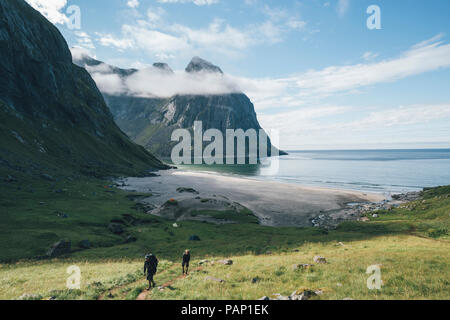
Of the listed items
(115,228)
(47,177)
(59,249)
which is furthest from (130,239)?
(47,177)

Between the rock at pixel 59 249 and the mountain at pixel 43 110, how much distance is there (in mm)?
68890

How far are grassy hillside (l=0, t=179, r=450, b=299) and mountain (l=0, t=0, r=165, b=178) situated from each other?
154 feet

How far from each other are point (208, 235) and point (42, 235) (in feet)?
96.3

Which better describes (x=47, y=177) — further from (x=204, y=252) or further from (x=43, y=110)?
(x=43, y=110)

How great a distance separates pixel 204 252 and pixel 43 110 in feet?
570

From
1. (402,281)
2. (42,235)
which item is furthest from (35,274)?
(402,281)

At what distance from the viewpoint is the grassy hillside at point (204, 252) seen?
1589cm

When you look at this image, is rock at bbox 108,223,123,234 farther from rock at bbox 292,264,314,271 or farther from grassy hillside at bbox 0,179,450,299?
rock at bbox 292,264,314,271

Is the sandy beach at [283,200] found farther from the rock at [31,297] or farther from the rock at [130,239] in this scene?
the rock at [31,297]

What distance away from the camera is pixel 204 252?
35719 millimetres

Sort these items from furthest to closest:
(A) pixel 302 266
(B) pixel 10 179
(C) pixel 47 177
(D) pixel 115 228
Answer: (C) pixel 47 177
(B) pixel 10 179
(D) pixel 115 228
(A) pixel 302 266

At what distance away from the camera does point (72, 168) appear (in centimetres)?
12062

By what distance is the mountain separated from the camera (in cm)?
A: 11281
